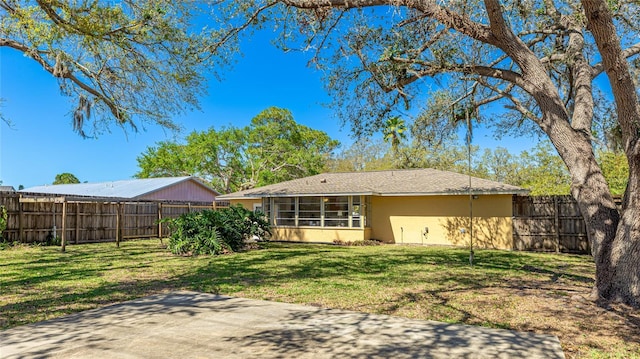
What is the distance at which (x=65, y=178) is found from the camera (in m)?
60.4

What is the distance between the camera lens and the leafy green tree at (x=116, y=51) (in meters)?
8.09

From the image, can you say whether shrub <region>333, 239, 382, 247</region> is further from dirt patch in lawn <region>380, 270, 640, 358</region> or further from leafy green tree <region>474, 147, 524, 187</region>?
leafy green tree <region>474, 147, 524, 187</region>

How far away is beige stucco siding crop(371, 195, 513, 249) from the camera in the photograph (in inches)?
590

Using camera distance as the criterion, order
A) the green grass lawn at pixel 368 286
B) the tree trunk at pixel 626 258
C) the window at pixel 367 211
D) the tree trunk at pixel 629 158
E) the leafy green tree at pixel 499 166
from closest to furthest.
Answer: the green grass lawn at pixel 368 286
the tree trunk at pixel 629 158
the tree trunk at pixel 626 258
the window at pixel 367 211
the leafy green tree at pixel 499 166

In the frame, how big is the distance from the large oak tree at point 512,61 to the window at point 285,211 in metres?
9.37

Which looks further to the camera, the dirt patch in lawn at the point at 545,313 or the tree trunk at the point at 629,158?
the tree trunk at the point at 629,158

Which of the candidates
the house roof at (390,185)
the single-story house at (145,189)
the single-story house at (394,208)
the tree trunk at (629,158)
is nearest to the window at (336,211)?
the single-story house at (394,208)

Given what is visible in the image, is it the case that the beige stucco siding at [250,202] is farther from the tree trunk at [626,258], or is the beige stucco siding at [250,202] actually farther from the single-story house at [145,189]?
the tree trunk at [626,258]

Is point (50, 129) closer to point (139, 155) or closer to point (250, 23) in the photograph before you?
point (250, 23)

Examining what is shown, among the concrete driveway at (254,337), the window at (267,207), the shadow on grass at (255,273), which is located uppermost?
the window at (267,207)

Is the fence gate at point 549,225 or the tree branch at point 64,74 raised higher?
the tree branch at point 64,74

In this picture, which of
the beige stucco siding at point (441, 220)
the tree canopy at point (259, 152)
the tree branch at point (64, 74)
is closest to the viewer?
the tree branch at point (64, 74)

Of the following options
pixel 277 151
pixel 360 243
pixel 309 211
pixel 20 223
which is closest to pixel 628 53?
pixel 360 243

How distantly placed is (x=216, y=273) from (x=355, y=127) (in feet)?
16.2
